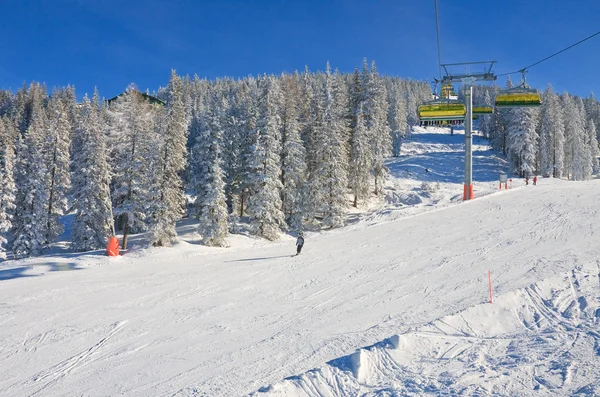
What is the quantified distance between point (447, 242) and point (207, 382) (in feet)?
51.0

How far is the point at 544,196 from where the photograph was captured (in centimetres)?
2962

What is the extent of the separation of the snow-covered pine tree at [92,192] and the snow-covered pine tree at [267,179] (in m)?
11.1

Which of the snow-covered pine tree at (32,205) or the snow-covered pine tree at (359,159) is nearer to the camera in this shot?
the snow-covered pine tree at (32,205)

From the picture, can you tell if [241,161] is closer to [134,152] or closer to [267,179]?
[267,179]

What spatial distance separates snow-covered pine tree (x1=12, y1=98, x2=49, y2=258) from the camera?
32.1 m

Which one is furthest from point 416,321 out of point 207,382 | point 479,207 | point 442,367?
point 479,207

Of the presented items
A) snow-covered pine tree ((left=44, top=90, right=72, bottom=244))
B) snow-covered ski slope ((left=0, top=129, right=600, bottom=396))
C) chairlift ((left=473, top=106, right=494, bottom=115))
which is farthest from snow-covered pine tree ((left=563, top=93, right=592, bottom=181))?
snow-covered pine tree ((left=44, top=90, right=72, bottom=244))

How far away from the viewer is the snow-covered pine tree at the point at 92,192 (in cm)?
3017

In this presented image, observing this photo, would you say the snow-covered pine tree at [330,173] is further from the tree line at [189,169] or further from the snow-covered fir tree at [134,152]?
the snow-covered fir tree at [134,152]

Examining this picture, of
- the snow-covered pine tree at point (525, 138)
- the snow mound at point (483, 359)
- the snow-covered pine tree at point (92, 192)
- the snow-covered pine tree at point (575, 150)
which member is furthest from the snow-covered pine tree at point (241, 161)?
the snow-covered pine tree at point (575, 150)

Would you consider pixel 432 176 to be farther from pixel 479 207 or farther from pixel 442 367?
pixel 442 367

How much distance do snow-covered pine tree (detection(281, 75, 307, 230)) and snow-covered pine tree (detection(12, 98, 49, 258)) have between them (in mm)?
20088

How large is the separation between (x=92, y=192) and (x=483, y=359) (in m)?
30.2

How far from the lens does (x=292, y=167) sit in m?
35.6
